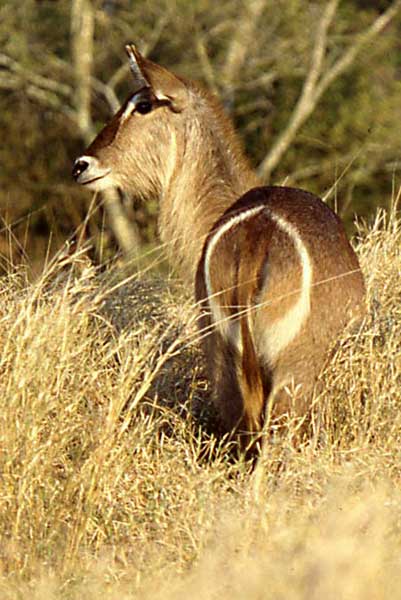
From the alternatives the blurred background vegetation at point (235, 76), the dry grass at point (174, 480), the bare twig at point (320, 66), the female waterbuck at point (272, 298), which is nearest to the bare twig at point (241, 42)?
the blurred background vegetation at point (235, 76)

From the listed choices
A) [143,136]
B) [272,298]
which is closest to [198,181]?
[143,136]

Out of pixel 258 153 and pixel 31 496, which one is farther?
pixel 258 153

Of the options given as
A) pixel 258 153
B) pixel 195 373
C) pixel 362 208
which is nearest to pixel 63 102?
pixel 258 153

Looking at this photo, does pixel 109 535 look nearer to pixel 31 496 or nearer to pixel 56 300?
pixel 31 496

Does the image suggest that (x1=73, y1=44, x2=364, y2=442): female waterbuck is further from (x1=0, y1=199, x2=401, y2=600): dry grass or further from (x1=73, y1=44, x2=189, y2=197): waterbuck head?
(x1=73, y1=44, x2=189, y2=197): waterbuck head

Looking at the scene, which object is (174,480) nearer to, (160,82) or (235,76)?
(160,82)

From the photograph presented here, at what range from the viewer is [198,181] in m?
5.04

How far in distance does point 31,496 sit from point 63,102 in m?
11.2

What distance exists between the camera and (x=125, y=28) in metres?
13.9

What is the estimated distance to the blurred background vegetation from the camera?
1358cm

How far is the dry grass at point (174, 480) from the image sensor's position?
2.78m

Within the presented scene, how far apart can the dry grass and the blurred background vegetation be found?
8734 millimetres

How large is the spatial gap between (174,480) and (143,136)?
1.60 meters

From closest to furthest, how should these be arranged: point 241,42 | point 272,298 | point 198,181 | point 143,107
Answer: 1. point 272,298
2. point 198,181
3. point 143,107
4. point 241,42
